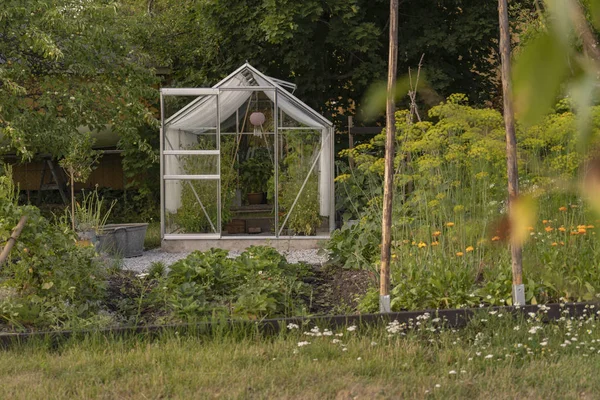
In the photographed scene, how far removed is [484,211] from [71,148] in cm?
515

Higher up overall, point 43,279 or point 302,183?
point 302,183

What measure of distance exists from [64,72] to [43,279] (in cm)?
509

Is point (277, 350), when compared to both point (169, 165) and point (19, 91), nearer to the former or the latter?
point (19, 91)

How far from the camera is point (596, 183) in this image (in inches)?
20.9

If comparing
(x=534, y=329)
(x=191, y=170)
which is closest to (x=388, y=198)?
(x=534, y=329)

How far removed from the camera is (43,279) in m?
5.32

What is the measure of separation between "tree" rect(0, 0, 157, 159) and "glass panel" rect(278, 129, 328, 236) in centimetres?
176

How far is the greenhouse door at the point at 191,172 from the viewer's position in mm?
10164

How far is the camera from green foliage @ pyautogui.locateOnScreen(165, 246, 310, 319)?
512cm

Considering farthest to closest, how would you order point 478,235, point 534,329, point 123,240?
point 123,240 < point 478,235 < point 534,329

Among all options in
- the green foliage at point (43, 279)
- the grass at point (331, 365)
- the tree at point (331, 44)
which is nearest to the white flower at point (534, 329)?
the grass at point (331, 365)

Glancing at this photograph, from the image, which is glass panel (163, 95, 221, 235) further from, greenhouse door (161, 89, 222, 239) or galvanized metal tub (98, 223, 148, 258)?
galvanized metal tub (98, 223, 148, 258)

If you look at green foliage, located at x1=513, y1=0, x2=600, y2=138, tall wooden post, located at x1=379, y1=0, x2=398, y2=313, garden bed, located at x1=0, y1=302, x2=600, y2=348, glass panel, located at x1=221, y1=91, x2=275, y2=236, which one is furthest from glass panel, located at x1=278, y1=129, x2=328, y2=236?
green foliage, located at x1=513, y1=0, x2=600, y2=138

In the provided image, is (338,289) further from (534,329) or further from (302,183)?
(302,183)
